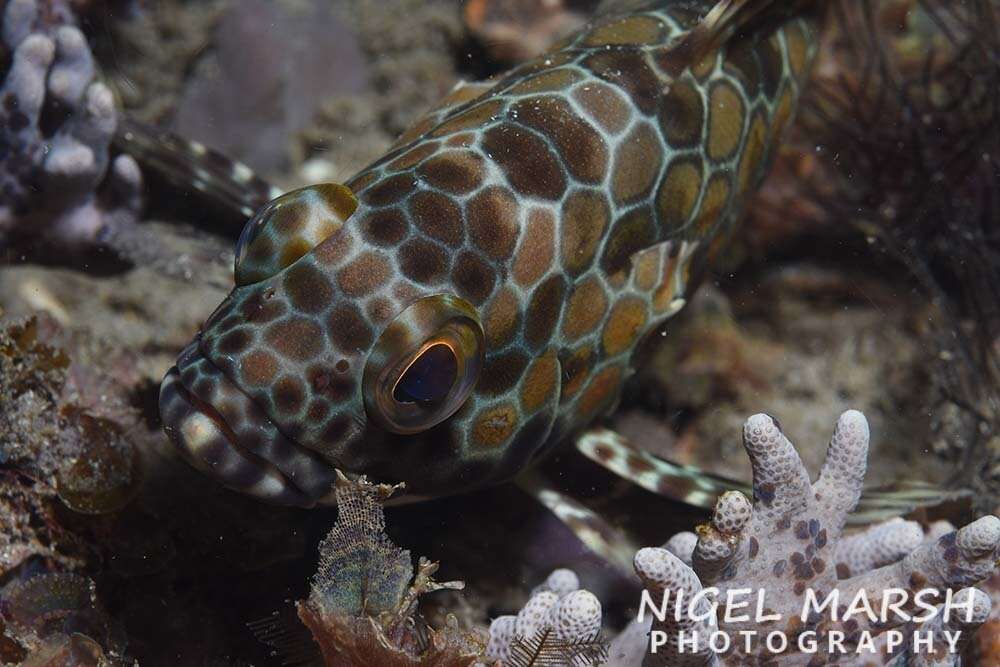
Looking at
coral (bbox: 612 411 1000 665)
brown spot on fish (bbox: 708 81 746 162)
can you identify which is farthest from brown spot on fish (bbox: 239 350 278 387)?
brown spot on fish (bbox: 708 81 746 162)

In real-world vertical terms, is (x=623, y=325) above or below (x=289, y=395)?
above

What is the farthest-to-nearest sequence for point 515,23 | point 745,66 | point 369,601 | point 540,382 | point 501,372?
point 515,23
point 745,66
point 540,382
point 501,372
point 369,601

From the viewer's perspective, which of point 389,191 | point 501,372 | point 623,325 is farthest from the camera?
point 623,325

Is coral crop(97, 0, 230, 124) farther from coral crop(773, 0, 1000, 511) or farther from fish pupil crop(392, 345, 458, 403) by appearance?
coral crop(773, 0, 1000, 511)

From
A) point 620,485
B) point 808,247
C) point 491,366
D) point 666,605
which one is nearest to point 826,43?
point 808,247

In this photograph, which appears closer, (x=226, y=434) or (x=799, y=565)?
(x=226, y=434)

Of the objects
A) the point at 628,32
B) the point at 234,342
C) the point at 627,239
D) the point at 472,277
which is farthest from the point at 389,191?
the point at 628,32

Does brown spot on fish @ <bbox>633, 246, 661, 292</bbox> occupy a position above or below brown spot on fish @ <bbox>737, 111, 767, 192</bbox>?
below

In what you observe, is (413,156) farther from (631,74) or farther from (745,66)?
(745,66)
